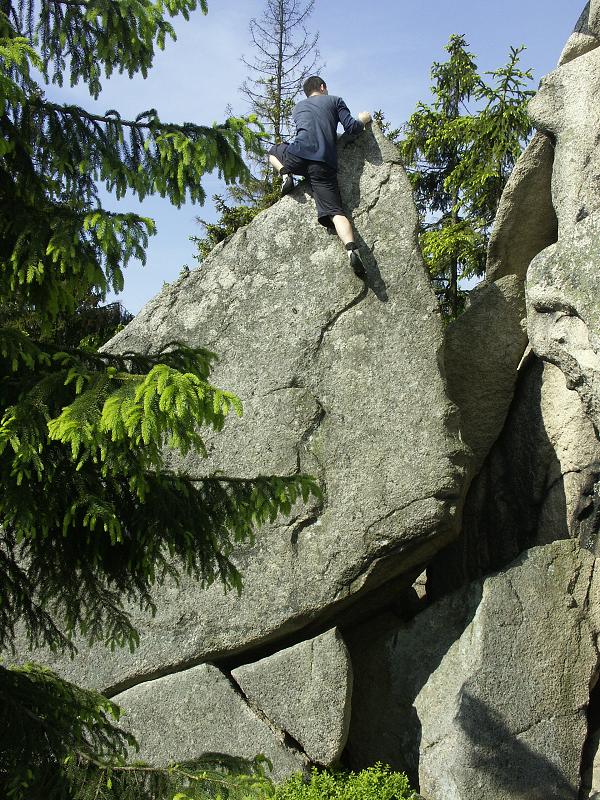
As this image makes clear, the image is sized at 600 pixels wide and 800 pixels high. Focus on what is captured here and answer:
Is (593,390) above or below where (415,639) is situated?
above

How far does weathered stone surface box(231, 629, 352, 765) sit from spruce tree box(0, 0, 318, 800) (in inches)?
111

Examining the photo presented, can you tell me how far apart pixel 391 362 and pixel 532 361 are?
186 centimetres

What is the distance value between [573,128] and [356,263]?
7.69ft

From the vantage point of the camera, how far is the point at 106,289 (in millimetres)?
4184

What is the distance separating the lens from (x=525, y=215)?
8.66 m

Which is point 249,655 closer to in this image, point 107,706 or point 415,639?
point 415,639

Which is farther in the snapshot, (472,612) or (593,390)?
(472,612)

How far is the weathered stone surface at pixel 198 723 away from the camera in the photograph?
718cm

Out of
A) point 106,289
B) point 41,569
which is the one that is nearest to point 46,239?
point 106,289

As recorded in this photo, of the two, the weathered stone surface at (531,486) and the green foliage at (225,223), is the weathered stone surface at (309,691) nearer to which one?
the weathered stone surface at (531,486)

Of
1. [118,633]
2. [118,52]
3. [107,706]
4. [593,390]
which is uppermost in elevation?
[118,52]

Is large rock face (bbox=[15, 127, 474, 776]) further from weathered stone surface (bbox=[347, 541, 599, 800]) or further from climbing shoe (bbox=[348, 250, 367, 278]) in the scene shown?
weathered stone surface (bbox=[347, 541, 599, 800])

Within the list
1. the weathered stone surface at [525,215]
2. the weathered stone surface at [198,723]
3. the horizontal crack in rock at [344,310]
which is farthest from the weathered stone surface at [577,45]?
the weathered stone surface at [198,723]

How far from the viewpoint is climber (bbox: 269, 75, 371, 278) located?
7.83 meters
